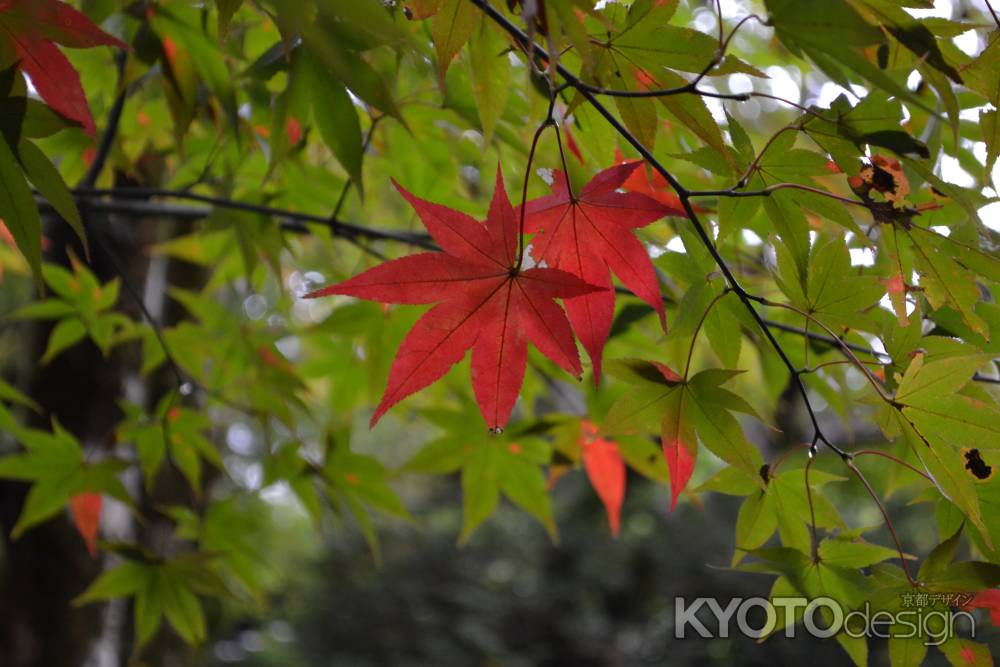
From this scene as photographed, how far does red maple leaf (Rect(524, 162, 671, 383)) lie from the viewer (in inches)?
A: 19.4

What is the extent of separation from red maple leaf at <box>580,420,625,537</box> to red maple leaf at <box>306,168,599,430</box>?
0.38 m

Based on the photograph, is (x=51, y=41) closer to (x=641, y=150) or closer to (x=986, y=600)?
(x=641, y=150)

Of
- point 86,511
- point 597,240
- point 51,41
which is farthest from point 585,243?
point 86,511

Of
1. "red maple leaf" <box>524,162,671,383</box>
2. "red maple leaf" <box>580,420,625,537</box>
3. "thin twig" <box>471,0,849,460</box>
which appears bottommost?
"red maple leaf" <box>580,420,625,537</box>

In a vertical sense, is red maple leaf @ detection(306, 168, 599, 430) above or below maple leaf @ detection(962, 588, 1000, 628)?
above

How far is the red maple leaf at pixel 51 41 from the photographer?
1.48 feet

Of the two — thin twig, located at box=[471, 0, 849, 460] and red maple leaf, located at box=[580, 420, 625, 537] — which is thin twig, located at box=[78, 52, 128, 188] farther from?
red maple leaf, located at box=[580, 420, 625, 537]

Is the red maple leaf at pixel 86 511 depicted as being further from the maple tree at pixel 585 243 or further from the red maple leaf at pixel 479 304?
the red maple leaf at pixel 479 304

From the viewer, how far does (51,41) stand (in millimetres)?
466

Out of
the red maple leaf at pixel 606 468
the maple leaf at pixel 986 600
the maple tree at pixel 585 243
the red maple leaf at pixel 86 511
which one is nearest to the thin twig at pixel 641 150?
the maple tree at pixel 585 243

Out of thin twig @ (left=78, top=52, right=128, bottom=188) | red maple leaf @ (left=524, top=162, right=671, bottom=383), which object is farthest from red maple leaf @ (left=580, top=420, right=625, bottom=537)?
thin twig @ (left=78, top=52, right=128, bottom=188)

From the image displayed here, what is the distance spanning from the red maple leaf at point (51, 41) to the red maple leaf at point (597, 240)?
0.28 metres

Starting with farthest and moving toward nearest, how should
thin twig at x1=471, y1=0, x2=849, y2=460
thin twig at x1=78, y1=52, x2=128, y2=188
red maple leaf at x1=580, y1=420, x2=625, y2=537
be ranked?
red maple leaf at x1=580, y1=420, x2=625, y2=537 → thin twig at x1=78, y1=52, x2=128, y2=188 → thin twig at x1=471, y1=0, x2=849, y2=460

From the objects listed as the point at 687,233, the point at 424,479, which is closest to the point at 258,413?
the point at 687,233
